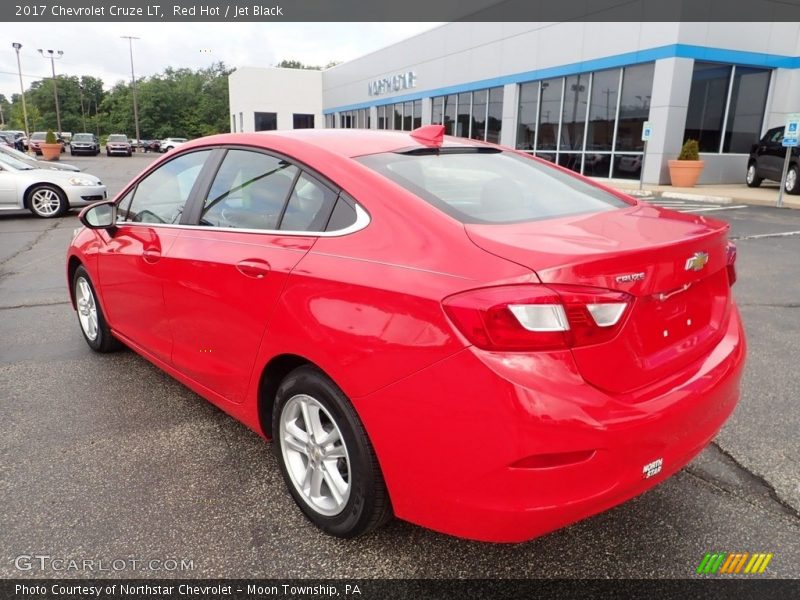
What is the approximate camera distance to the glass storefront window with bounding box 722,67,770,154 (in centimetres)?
1839

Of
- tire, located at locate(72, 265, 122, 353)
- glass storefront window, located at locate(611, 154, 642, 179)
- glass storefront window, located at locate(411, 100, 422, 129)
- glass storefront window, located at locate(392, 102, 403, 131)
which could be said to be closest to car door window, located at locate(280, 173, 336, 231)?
tire, located at locate(72, 265, 122, 353)

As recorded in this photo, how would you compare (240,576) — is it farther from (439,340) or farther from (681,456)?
(681,456)

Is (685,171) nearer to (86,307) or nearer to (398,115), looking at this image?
(86,307)

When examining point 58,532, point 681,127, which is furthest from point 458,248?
point 681,127

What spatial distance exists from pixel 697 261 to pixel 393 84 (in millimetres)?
34107

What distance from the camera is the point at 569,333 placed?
5.82ft

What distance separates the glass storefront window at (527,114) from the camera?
2277 centimetres

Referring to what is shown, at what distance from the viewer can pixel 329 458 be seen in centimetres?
235

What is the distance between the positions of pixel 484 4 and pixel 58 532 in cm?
2735

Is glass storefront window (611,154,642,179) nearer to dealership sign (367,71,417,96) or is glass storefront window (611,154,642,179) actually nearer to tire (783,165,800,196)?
tire (783,165,800,196)

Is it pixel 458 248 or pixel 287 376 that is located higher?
pixel 458 248

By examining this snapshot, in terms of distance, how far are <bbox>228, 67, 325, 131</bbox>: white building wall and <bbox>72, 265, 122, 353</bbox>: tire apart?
4573cm
